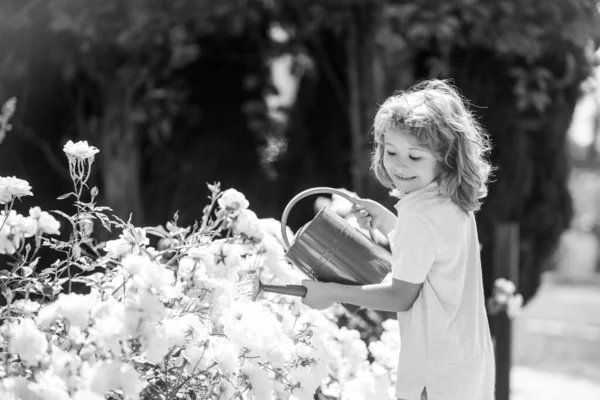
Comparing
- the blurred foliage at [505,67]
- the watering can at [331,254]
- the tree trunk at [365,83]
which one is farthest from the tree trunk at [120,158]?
the watering can at [331,254]

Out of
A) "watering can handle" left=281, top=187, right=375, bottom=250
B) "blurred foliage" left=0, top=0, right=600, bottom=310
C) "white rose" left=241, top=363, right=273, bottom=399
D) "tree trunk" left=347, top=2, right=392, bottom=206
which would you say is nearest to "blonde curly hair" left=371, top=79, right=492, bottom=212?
"watering can handle" left=281, top=187, right=375, bottom=250

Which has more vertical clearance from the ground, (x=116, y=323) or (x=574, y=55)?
(x=574, y=55)

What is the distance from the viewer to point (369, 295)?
149 centimetres

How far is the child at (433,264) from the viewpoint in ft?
4.83

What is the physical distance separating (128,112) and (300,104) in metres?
0.90

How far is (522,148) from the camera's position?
3.34m

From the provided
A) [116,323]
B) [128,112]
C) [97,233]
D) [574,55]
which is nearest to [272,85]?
[128,112]

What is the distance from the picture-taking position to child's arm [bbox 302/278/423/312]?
1478mm

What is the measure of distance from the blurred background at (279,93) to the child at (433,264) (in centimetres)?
138

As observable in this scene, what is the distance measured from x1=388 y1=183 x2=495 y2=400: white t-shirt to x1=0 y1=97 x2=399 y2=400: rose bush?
20 cm

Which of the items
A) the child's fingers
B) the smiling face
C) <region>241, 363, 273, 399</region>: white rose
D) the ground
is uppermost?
the smiling face

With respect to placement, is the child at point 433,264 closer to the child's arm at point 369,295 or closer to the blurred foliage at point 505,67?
the child's arm at point 369,295

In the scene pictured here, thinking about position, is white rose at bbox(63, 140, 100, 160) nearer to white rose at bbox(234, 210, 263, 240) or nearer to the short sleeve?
white rose at bbox(234, 210, 263, 240)

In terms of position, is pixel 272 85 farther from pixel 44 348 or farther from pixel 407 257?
pixel 44 348
